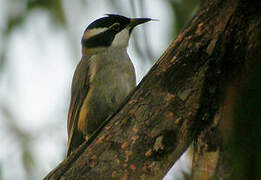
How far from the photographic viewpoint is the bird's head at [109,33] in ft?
17.3

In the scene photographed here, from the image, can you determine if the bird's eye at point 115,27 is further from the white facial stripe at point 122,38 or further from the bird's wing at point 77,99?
the bird's wing at point 77,99

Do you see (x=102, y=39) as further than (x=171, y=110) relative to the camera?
Yes

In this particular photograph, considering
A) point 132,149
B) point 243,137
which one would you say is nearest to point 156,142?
point 132,149

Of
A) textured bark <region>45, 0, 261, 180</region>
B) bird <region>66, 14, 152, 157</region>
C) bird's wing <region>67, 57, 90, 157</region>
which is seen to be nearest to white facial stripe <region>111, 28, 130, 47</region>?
bird <region>66, 14, 152, 157</region>

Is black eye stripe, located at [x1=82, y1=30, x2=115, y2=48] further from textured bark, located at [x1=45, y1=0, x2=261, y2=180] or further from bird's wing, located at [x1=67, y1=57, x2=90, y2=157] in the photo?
textured bark, located at [x1=45, y1=0, x2=261, y2=180]

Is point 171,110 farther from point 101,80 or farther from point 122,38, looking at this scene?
point 122,38

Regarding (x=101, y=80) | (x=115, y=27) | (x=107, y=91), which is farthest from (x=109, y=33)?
(x=107, y=91)

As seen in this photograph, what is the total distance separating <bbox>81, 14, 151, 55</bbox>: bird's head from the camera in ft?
17.3

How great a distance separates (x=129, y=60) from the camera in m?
5.08

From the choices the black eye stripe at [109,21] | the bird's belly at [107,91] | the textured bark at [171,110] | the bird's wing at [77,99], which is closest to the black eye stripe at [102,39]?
the black eye stripe at [109,21]

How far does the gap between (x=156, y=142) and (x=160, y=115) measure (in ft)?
0.64

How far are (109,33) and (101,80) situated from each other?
87 centimetres

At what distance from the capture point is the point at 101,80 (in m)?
4.82

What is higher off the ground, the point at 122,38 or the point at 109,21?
the point at 109,21
